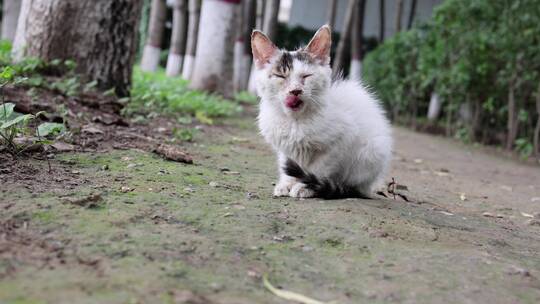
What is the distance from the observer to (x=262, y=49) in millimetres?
3781

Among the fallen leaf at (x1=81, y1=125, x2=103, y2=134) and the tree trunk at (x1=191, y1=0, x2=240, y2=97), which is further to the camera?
the tree trunk at (x1=191, y1=0, x2=240, y2=97)

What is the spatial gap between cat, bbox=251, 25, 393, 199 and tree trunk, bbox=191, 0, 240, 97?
22.4ft

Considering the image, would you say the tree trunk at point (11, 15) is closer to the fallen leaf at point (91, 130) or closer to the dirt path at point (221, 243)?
the fallen leaf at point (91, 130)

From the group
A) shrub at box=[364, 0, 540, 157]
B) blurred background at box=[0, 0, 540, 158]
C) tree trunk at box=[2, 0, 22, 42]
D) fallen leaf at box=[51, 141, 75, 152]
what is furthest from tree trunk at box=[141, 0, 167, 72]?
fallen leaf at box=[51, 141, 75, 152]

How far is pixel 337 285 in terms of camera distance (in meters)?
2.13

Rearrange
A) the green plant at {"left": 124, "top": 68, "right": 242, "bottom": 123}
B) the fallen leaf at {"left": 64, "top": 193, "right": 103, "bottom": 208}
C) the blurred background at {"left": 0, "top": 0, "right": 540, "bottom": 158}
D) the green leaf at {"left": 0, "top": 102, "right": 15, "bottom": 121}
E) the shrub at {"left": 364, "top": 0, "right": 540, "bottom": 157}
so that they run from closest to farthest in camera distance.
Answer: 1. the fallen leaf at {"left": 64, "top": 193, "right": 103, "bottom": 208}
2. the green leaf at {"left": 0, "top": 102, "right": 15, "bottom": 121}
3. the blurred background at {"left": 0, "top": 0, "right": 540, "bottom": 158}
4. the green plant at {"left": 124, "top": 68, "right": 242, "bottom": 123}
5. the shrub at {"left": 364, "top": 0, "right": 540, "bottom": 157}

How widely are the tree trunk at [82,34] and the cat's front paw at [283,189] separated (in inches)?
136

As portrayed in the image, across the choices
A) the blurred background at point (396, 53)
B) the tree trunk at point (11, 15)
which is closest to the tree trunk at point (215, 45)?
the blurred background at point (396, 53)

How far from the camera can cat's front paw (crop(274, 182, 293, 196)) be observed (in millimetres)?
3619

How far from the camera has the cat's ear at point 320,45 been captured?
12.2 ft

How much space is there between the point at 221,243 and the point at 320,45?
5.81 ft

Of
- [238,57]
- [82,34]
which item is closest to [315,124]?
[82,34]

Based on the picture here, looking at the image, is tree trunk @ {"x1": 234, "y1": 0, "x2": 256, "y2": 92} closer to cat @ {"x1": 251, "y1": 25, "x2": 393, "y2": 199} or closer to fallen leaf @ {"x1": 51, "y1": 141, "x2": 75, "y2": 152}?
fallen leaf @ {"x1": 51, "y1": 141, "x2": 75, "y2": 152}

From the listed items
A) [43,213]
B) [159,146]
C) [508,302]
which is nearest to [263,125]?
[159,146]
